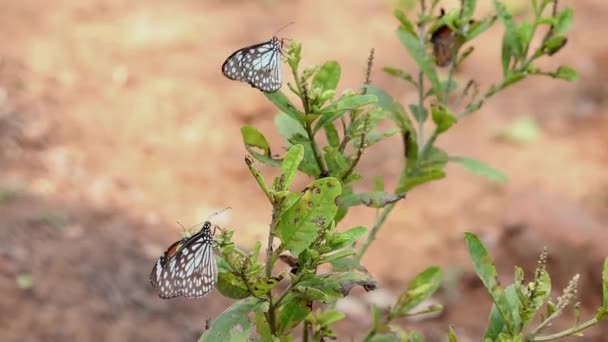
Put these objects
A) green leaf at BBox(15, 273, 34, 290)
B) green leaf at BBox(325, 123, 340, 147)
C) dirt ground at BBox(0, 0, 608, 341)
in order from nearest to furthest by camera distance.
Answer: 1. green leaf at BBox(325, 123, 340, 147)
2. green leaf at BBox(15, 273, 34, 290)
3. dirt ground at BBox(0, 0, 608, 341)

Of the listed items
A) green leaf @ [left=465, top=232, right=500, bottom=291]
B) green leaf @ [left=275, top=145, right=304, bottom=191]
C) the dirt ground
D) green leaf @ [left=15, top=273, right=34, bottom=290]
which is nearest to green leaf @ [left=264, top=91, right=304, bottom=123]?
green leaf @ [left=275, top=145, right=304, bottom=191]

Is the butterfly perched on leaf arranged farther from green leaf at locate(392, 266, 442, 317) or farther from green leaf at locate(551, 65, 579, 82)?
green leaf at locate(392, 266, 442, 317)

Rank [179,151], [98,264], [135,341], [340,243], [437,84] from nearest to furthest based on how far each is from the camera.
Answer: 1. [340,243]
2. [437,84]
3. [135,341]
4. [98,264]
5. [179,151]

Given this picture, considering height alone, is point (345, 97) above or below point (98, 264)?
below

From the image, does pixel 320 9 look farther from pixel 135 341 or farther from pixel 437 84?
pixel 437 84

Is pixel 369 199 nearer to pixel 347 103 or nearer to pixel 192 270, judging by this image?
pixel 347 103

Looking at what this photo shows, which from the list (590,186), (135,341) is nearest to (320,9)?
(590,186)

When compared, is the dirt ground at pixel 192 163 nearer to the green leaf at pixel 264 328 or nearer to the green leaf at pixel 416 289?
the green leaf at pixel 416 289
